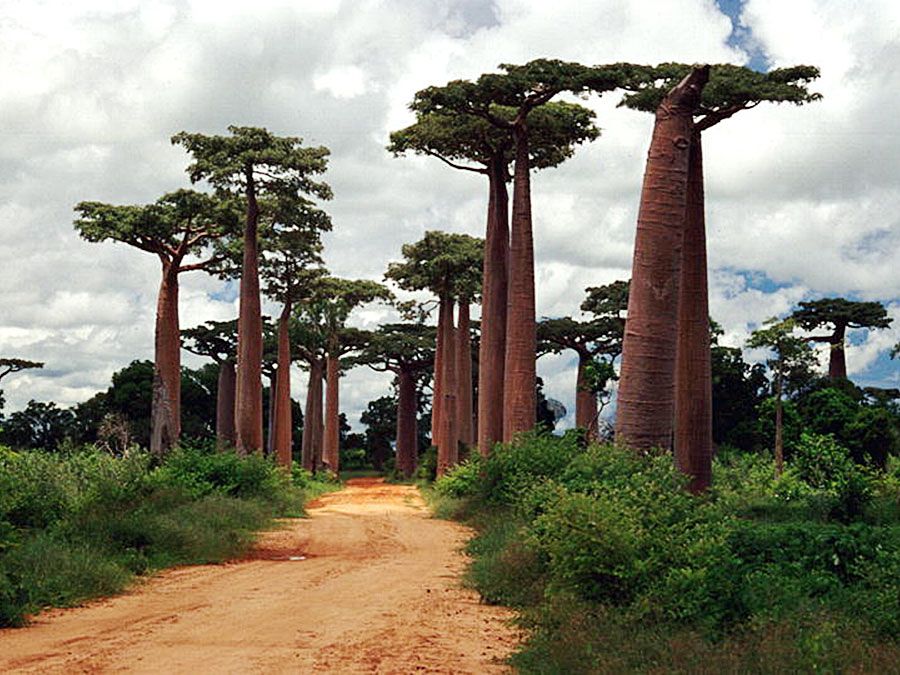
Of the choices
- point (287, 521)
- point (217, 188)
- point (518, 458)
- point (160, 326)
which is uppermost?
point (217, 188)

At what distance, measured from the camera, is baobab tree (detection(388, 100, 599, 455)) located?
25953 mm

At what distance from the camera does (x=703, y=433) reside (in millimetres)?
18281

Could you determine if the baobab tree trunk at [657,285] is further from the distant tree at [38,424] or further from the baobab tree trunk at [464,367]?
the distant tree at [38,424]

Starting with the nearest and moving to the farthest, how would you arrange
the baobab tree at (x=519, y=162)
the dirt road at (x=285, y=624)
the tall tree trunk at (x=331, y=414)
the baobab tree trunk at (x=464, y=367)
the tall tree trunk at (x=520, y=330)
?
the dirt road at (x=285, y=624) → the baobab tree at (x=519, y=162) → the tall tree trunk at (x=520, y=330) → the baobab tree trunk at (x=464, y=367) → the tall tree trunk at (x=331, y=414)

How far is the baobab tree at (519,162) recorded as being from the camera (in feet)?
74.0

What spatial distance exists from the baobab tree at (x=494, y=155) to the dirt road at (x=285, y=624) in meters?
11.2

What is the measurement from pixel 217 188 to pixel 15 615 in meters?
21.5

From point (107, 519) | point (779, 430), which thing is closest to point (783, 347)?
point (779, 430)

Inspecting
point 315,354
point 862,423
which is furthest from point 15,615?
point 315,354

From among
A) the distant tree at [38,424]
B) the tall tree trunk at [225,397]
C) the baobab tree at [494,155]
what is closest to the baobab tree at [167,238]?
the baobab tree at [494,155]

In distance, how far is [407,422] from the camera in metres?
50.9

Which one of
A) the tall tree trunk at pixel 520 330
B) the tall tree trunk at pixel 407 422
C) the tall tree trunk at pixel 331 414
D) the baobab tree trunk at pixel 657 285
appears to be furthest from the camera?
the tall tree trunk at pixel 407 422

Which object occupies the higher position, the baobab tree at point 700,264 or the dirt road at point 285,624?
the baobab tree at point 700,264

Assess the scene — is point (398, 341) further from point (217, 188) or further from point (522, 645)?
point (522, 645)
